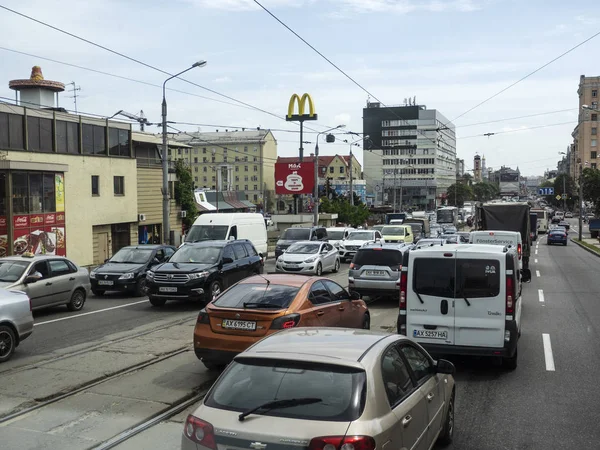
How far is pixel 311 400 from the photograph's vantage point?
4.14 meters

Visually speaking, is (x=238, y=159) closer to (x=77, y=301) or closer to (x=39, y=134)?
(x=39, y=134)

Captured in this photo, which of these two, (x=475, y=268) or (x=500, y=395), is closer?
(x=500, y=395)

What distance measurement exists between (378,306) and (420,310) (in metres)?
7.56

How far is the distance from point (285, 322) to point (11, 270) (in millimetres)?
8560

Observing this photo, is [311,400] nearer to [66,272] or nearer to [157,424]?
[157,424]

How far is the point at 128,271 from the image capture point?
18.5 meters

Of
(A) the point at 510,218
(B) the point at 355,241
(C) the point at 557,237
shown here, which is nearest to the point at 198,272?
(A) the point at 510,218

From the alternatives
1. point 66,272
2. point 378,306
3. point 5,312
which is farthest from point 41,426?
point 378,306

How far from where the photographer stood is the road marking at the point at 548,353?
9.49 meters

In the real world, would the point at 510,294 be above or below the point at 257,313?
above

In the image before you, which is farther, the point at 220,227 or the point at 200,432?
the point at 220,227

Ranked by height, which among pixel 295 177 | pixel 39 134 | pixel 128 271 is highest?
pixel 39 134

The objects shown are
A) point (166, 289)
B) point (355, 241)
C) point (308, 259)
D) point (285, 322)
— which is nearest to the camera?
point (285, 322)

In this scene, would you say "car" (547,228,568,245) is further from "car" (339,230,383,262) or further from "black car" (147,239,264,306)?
"black car" (147,239,264,306)
